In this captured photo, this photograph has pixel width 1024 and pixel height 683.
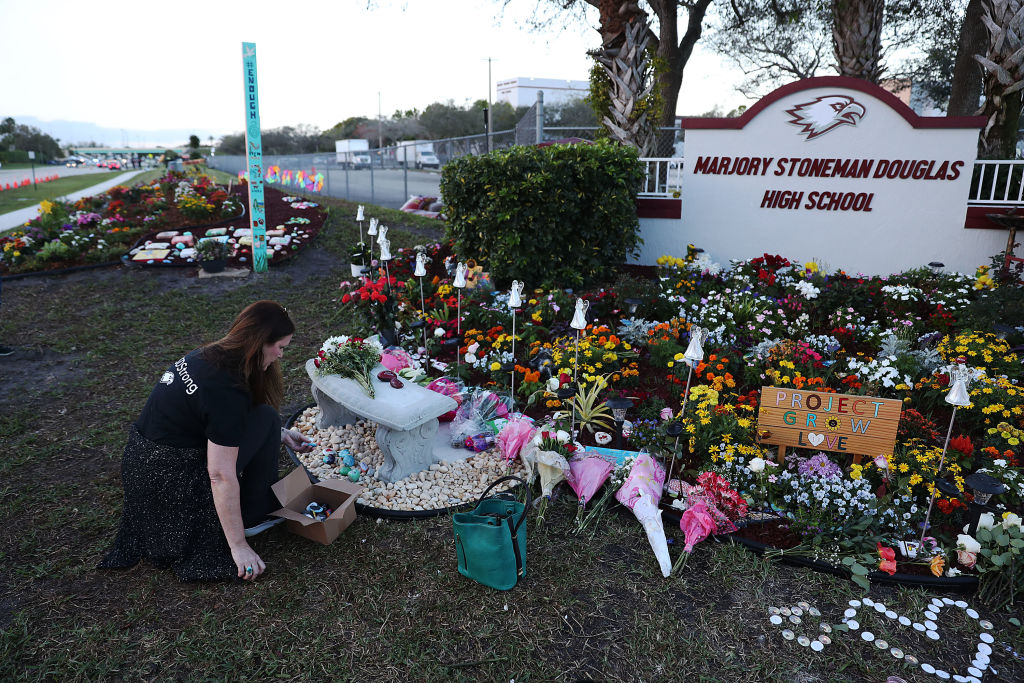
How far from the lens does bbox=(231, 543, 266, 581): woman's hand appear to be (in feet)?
9.77

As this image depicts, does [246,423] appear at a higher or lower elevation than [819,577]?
higher

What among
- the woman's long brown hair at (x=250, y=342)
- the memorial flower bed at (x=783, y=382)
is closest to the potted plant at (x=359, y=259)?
the memorial flower bed at (x=783, y=382)

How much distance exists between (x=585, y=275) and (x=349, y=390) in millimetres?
3856

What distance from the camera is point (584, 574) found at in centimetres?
318

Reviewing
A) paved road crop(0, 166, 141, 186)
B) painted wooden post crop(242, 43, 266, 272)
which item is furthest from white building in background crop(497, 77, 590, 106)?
painted wooden post crop(242, 43, 266, 272)

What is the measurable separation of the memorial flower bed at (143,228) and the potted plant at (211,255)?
1.59 feet

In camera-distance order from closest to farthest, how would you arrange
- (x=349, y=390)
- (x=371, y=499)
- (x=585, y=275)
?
(x=371, y=499)
(x=349, y=390)
(x=585, y=275)

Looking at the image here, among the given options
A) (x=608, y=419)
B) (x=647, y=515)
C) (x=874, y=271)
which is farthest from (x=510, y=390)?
(x=874, y=271)

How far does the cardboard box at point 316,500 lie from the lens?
3.36 metres

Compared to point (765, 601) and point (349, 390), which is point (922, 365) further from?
point (349, 390)

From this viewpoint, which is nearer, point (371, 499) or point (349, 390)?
point (371, 499)

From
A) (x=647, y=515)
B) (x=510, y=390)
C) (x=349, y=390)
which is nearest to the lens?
(x=647, y=515)

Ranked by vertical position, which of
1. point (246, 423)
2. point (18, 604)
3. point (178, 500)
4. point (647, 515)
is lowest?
point (18, 604)

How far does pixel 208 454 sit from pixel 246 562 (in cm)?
60
